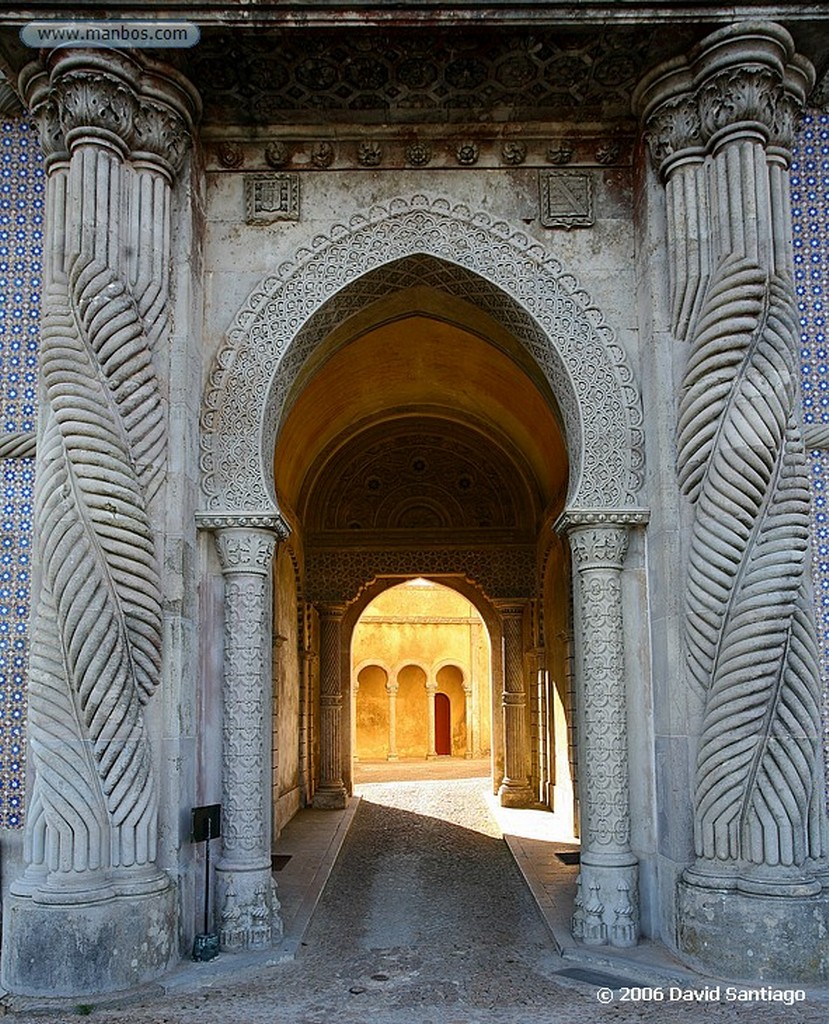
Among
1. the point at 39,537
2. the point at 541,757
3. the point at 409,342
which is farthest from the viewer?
the point at 541,757

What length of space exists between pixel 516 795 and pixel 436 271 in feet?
26.7

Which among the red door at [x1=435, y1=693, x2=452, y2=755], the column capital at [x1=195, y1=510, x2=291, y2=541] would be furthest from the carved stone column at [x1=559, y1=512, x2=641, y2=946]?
the red door at [x1=435, y1=693, x2=452, y2=755]

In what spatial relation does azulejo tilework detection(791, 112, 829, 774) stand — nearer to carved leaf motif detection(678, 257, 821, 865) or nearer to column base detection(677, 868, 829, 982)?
carved leaf motif detection(678, 257, 821, 865)

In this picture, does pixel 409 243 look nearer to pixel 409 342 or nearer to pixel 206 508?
pixel 206 508

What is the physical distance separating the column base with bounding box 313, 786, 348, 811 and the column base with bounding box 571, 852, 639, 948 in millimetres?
7296

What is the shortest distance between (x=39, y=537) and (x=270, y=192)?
8.95 ft

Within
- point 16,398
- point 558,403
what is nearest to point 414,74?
point 558,403

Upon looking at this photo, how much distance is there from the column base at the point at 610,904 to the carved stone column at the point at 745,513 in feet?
1.40

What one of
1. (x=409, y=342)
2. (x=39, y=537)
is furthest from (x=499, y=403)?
(x=39, y=537)

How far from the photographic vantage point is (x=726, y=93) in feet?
19.0

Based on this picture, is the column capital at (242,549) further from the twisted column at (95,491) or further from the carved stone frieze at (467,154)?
the carved stone frieze at (467,154)

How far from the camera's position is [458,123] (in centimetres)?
665

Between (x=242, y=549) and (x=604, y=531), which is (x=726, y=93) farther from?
(x=242, y=549)

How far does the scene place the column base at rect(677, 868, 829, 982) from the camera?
5.20 m
